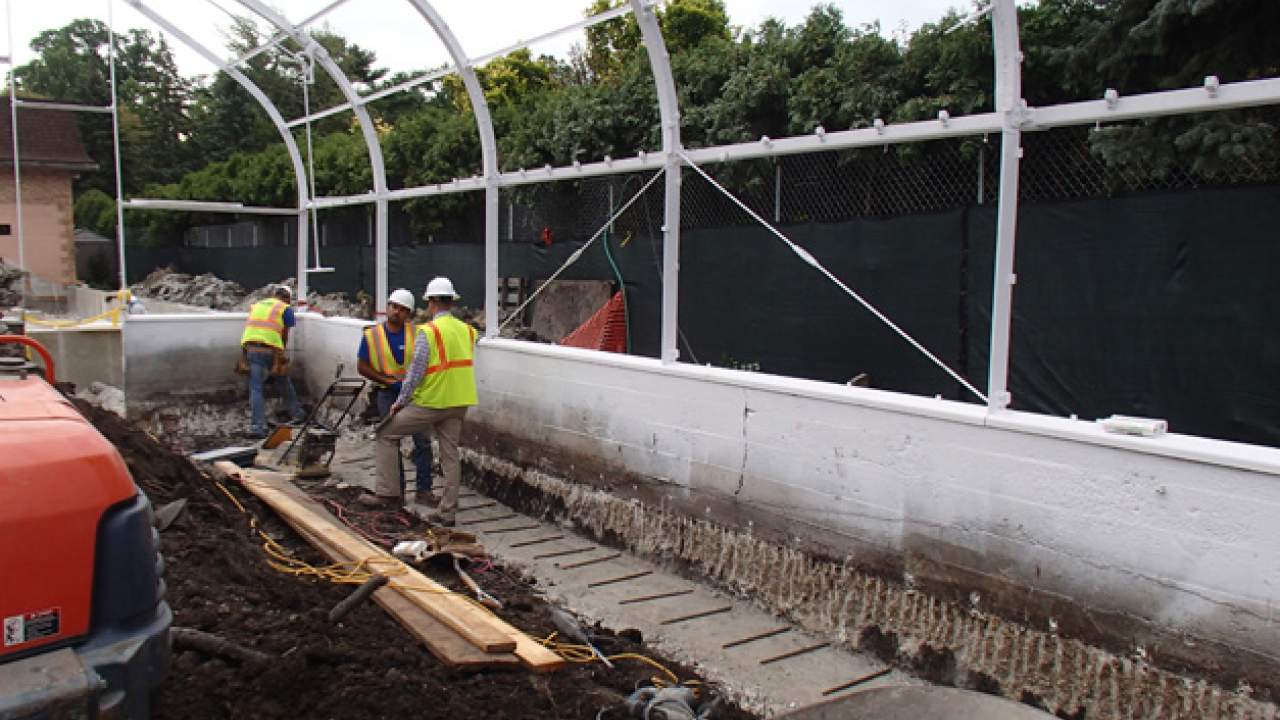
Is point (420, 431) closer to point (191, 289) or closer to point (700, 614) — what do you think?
point (700, 614)

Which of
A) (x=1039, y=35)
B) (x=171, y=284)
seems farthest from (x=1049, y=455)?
(x=171, y=284)

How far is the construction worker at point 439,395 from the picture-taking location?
7.54m

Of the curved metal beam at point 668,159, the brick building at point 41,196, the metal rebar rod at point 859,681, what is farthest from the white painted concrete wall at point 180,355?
the brick building at point 41,196

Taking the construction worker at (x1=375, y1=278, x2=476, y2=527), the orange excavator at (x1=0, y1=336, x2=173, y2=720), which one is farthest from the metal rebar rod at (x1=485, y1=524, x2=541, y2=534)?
the orange excavator at (x1=0, y1=336, x2=173, y2=720)

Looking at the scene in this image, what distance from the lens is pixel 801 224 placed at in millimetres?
7859

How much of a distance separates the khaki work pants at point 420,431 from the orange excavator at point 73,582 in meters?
4.67

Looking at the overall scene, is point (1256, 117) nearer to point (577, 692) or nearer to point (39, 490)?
point (577, 692)

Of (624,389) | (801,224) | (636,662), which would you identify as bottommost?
(636,662)

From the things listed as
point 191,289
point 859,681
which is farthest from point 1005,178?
point 191,289

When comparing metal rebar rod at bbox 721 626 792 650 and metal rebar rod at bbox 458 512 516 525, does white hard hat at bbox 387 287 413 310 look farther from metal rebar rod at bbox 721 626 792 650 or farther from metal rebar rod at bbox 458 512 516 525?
metal rebar rod at bbox 721 626 792 650

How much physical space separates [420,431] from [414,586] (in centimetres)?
266

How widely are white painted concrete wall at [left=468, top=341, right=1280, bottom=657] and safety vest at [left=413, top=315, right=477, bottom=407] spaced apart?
1.19 meters

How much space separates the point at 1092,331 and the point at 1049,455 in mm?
1895

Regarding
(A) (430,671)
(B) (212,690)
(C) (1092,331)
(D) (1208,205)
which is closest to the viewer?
(B) (212,690)
